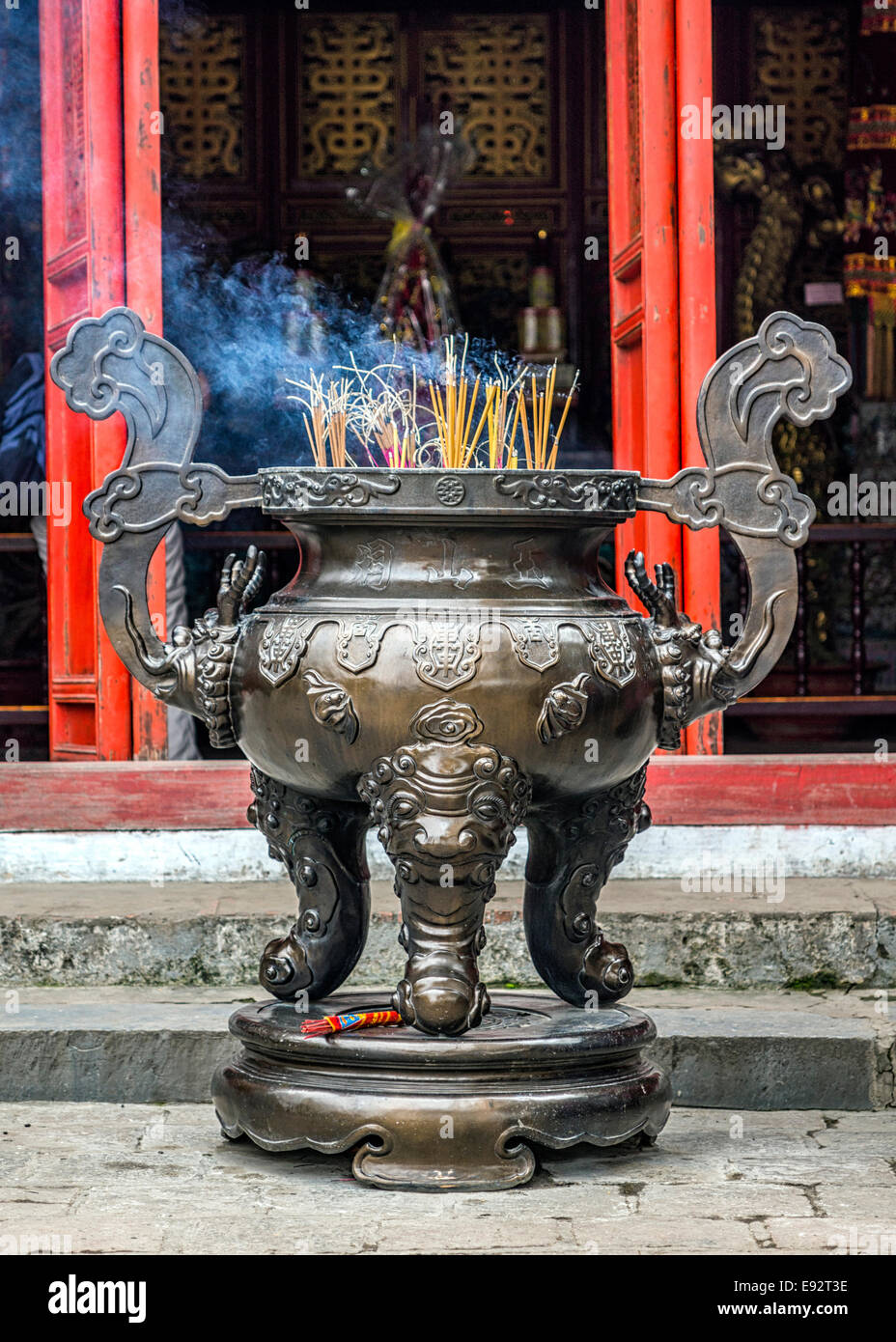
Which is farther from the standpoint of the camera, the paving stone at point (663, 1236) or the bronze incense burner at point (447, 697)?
the bronze incense burner at point (447, 697)

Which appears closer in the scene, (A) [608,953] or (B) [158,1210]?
(B) [158,1210]

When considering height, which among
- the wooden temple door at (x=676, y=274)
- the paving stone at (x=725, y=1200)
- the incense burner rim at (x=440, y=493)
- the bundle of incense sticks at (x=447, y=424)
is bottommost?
the paving stone at (x=725, y=1200)

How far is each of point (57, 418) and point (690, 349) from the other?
6.01ft

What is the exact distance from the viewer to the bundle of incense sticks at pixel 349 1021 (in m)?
3.28

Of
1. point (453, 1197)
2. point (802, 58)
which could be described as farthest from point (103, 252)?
point (802, 58)

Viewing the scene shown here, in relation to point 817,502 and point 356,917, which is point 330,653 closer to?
point 356,917

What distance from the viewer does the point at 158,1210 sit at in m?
3.01

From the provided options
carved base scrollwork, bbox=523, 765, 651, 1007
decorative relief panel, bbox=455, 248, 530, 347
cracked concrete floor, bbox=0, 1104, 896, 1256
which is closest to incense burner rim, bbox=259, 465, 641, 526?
carved base scrollwork, bbox=523, 765, 651, 1007

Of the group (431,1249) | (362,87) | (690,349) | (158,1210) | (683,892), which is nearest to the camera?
(431,1249)

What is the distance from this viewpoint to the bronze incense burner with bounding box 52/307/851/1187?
10.3 ft

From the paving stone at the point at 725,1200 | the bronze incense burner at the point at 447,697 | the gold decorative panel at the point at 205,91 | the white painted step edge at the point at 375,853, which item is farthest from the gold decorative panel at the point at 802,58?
the paving stone at the point at 725,1200

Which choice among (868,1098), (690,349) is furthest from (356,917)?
(690,349)

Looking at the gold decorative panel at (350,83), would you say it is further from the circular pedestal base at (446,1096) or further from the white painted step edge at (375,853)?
the circular pedestal base at (446,1096)

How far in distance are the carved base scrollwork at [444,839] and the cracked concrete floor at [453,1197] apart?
1.04 feet
